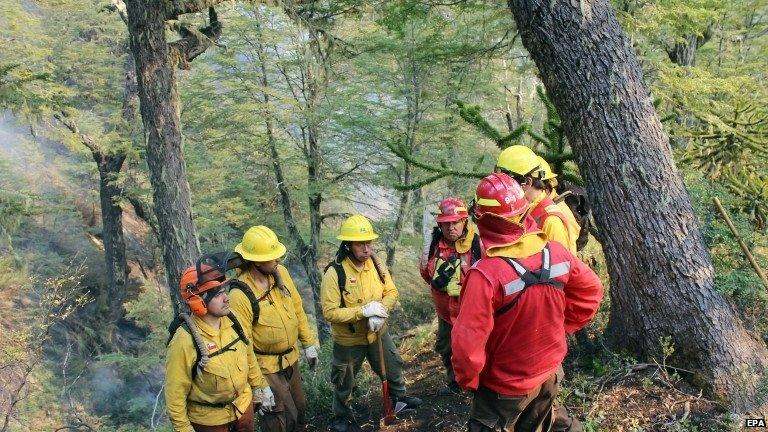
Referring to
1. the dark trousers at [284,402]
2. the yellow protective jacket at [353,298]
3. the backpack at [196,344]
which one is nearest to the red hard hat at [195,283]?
the backpack at [196,344]

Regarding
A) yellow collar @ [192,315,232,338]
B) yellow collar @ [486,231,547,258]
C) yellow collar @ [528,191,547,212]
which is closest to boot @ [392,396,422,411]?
yellow collar @ [192,315,232,338]

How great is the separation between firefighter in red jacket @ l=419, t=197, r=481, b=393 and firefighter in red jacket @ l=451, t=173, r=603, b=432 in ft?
6.49

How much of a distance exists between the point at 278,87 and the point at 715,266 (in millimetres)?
15363

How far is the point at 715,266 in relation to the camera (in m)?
4.66

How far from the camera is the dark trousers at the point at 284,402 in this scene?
5.02 m

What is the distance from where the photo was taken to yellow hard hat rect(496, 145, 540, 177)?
4.11m

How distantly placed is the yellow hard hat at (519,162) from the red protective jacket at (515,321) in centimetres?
116

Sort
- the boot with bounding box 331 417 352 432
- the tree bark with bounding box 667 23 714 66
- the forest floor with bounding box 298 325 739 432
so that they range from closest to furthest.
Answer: the forest floor with bounding box 298 325 739 432 < the boot with bounding box 331 417 352 432 < the tree bark with bounding box 667 23 714 66

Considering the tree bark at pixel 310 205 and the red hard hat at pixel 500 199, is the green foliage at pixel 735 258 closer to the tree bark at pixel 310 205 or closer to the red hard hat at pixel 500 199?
the red hard hat at pixel 500 199

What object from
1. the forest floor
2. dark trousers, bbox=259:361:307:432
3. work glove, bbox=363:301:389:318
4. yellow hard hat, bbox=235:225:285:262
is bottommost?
dark trousers, bbox=259:361:307:432

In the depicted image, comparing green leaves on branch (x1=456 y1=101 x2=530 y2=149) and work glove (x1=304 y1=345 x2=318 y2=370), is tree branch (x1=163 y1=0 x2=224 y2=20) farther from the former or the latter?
work glove (x1=304 y1=345 x2=318 y2=370)

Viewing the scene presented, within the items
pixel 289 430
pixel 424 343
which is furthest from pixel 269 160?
pixel 289 430

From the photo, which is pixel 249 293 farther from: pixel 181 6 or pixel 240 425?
pixel 181 6

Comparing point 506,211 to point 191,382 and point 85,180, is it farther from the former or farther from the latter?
point 85,180
